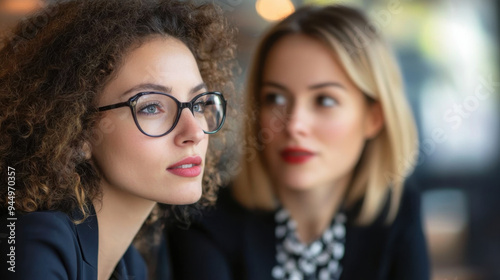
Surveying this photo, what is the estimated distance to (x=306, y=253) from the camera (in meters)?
1.12

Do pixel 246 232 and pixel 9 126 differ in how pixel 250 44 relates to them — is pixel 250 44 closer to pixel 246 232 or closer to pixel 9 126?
pixel 246 232

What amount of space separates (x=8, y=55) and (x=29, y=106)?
133 millimetres

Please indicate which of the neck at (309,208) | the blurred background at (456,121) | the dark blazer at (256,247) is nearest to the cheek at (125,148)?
the dark blazer at (256,247)

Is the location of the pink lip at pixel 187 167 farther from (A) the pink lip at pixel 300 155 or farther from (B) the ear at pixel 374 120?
(B) the ear at pixel 374 120

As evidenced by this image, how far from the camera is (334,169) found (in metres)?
1.12

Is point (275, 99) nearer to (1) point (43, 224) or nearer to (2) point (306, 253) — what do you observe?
(2) point (306, 253)

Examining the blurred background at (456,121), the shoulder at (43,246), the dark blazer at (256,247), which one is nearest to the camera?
the shoulder at (43,246)

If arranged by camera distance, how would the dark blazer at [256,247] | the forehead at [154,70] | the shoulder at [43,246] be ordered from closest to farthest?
the shoulder at [43,246] < the forehead at [154,70] < the dark blazer at [256,247]

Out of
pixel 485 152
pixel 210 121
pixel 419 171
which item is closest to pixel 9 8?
pixel 210 121

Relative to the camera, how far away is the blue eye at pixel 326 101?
1093 millimetres

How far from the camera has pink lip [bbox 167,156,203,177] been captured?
781 millimetres

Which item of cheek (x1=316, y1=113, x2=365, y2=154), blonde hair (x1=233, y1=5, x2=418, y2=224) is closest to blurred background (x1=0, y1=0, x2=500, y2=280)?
blonde hair (x1=233, y1=5, x2=418, y2=224)

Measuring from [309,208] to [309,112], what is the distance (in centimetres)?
21

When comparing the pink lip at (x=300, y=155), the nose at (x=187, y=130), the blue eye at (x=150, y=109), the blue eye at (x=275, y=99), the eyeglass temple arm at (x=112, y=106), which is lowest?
the pink lip at (x=300, y=155)
